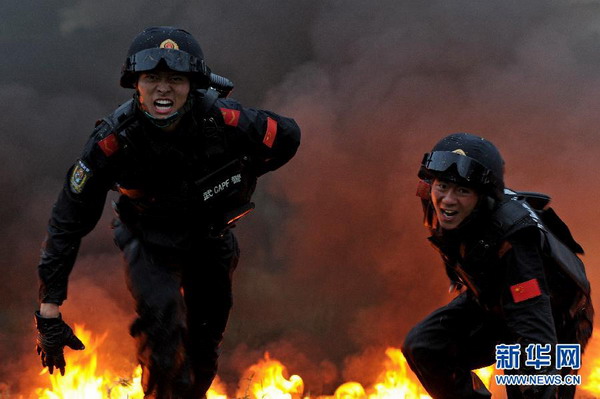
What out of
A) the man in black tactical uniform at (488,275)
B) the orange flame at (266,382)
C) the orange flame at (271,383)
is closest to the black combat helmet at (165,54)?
the man in black tactical uniform at (488,275)

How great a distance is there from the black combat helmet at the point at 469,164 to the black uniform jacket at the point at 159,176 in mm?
1289

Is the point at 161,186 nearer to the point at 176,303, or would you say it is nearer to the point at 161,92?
the point at 161,92

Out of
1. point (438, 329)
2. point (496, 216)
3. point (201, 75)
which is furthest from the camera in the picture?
point (438, 329)

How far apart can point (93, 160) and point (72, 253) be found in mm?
Result: 697

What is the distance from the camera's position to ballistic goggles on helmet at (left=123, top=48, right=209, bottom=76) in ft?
17.6

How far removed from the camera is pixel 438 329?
6.01 meters

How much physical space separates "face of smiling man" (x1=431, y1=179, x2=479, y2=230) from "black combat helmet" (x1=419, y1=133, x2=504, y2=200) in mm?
58

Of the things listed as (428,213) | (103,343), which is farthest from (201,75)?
(103,343)

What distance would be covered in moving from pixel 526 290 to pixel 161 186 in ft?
8.64

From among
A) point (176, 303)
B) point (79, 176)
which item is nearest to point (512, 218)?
point (176, 303)

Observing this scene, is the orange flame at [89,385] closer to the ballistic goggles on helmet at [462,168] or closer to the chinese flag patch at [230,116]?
the chinese flag patch at [230,116]

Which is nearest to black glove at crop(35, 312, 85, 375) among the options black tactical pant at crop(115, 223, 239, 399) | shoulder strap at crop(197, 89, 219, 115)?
black tactical pant at crop(115, 223, 239, 399)

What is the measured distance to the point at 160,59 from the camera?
5375 mm

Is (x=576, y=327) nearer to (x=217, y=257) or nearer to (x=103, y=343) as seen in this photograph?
(x=217, y=257)
